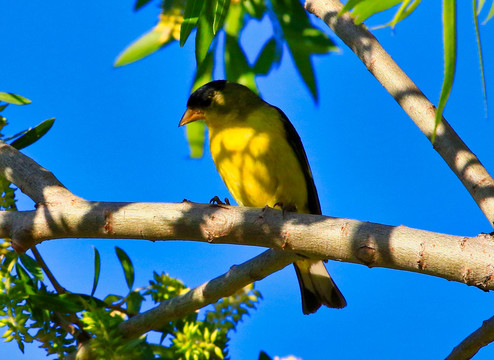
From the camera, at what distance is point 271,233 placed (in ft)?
6.68

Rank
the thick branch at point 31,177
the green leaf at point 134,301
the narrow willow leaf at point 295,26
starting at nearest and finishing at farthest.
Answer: the thick branch at point 31,177 < the green leaf at point 134,301 < the narrow willow leaf at point 295,26

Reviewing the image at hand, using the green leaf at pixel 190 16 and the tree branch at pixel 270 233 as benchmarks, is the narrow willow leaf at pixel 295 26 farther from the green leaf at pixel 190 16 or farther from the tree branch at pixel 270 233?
the tree branch at pixel 270 233

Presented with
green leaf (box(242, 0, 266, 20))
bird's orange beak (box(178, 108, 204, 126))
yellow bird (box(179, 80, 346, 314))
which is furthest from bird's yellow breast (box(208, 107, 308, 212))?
green leaf (box(242, 0, 266, 20))

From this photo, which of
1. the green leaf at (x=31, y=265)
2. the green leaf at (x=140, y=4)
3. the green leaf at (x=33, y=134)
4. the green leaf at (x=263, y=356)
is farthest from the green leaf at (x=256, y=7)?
the green leaf at (x=263, y=356)

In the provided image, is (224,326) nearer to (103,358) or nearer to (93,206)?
(103,358)

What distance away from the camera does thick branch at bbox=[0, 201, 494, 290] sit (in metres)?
1.85

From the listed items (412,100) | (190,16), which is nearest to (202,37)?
(190,16)

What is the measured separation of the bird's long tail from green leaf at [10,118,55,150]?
69.2 inches

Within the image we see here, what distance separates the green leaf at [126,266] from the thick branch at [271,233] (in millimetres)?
694

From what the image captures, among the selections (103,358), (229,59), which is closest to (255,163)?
(229,59)

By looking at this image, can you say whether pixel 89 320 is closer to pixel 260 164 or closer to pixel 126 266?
pixel 126 266

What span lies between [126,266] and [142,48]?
140 cm

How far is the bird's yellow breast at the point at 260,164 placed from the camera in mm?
3359

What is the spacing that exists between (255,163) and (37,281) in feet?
4.49
